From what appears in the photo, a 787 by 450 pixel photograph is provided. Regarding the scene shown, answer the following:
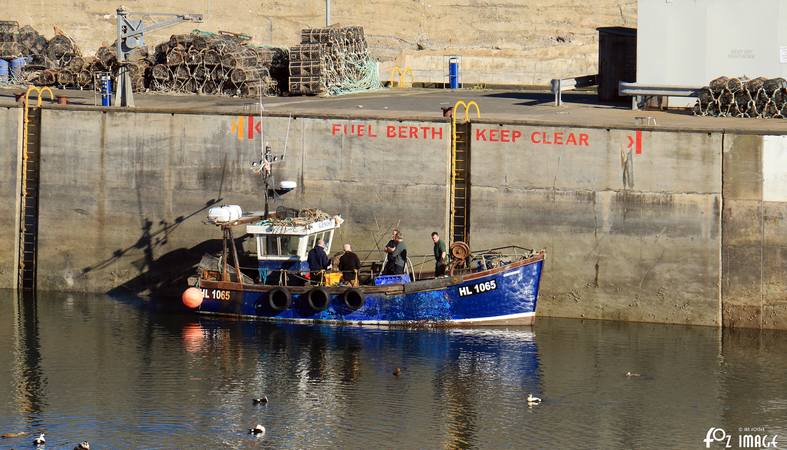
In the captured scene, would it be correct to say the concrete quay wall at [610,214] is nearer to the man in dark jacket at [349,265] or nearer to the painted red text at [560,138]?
the painted red text at [560,138]

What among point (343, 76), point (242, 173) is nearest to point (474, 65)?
point (343, 76)

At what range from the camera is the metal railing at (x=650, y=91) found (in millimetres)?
37125

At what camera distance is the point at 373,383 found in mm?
27016

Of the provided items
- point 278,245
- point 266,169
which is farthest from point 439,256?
point 266,169

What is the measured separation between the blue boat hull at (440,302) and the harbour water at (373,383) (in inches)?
13.2

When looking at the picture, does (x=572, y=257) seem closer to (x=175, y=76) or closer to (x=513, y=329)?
(x=513, y=329)

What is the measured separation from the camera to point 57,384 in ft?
87.8

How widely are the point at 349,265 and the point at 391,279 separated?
114cm

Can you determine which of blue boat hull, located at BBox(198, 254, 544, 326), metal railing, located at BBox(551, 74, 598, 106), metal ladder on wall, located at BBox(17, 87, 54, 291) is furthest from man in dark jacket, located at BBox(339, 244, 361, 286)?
metal railing, located at BBox(551, 74, 598, 106)

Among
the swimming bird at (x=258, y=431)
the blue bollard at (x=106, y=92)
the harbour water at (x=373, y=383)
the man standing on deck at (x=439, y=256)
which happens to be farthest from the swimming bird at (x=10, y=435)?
the blue bollard at (x=106, y=92)

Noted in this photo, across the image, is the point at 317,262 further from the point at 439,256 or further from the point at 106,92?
the point at 106,92

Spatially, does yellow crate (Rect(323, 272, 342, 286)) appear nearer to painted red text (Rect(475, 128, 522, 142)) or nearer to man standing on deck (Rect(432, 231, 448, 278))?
man standing on deck (Rect(432, 231, 448, 278))

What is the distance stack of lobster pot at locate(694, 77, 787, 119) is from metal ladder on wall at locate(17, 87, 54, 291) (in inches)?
672

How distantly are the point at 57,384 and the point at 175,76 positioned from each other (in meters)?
17.0
